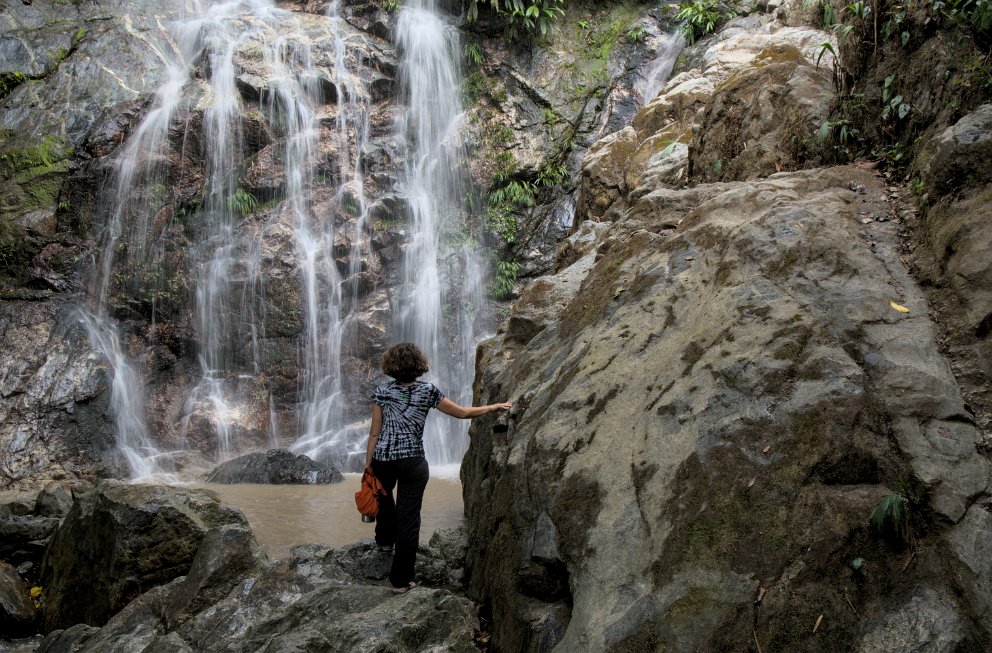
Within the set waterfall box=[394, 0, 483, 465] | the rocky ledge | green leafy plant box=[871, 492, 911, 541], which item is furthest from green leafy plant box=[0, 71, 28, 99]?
green leafy plant box=[871, 492, 911, 541]

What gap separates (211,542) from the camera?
174 inches

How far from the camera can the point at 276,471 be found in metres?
9.18

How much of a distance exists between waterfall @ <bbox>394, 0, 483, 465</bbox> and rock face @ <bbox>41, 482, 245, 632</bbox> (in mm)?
6378

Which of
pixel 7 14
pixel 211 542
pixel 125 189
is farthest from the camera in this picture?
pixel 7 14

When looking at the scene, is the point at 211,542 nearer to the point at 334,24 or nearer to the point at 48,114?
the point at 48,114

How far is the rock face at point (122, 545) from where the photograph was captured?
450 centimetres

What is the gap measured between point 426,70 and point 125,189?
7968 mm

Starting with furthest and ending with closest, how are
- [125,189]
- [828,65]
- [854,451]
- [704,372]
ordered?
[125,189], [828,65], [704,372], [854,451]

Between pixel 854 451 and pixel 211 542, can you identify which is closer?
pixel 854 451

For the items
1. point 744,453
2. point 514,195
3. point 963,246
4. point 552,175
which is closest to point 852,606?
point 744,453

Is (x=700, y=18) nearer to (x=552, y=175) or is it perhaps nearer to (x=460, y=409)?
(x=552, y=175)

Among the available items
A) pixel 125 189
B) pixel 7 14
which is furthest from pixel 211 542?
pixel 7 14

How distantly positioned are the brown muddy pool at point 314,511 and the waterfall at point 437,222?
3010 millimetres

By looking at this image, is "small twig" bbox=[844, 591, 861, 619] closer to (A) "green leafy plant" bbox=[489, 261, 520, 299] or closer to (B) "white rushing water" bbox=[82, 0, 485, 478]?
(B) "white rushing water" bbox=[82, 0, 485, 478]
